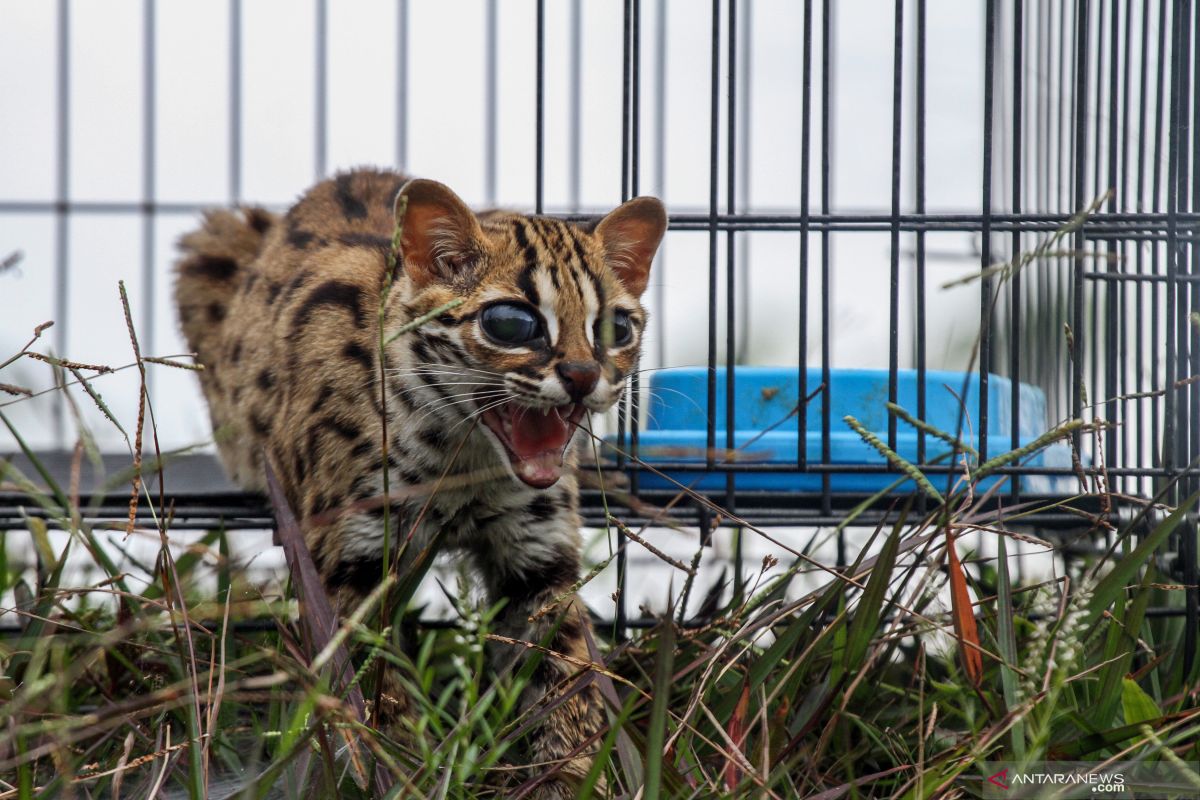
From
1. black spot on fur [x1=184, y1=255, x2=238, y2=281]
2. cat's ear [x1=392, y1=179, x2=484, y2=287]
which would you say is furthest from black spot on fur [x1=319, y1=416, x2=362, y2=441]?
black spot on fur [x1=184, y1=255, x2=238, y2=281]

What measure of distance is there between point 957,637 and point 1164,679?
1243 millimetres

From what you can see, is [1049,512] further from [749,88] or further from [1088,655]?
[749,88]

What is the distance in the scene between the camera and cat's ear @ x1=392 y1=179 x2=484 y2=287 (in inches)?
102

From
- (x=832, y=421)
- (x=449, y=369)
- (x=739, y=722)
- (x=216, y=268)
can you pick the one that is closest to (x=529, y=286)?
(x=449, y=369)

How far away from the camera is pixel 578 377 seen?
2.29m

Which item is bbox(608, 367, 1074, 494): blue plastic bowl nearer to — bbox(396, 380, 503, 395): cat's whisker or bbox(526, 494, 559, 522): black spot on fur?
bbox(526, 494, 559, 522): black spot on fur

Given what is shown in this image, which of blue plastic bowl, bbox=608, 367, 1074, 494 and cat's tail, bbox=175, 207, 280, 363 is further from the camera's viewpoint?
cat's tail, bbox=175, 207, 280, 363

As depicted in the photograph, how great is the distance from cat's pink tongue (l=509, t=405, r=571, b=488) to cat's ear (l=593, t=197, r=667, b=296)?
555 millimetres

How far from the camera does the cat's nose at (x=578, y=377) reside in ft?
7.52

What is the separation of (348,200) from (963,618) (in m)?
2.50

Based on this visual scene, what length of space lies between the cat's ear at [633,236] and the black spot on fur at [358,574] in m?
0.96

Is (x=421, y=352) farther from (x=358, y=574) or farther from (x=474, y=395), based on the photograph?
(x=358, y=574)

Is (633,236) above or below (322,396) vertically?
above

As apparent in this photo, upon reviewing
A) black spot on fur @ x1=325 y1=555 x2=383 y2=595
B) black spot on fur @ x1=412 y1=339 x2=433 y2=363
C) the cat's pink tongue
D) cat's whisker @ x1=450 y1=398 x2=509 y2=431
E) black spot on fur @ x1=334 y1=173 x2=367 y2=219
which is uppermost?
black spot on fur @ x1=334 y1=173 x2=367 y2=219
